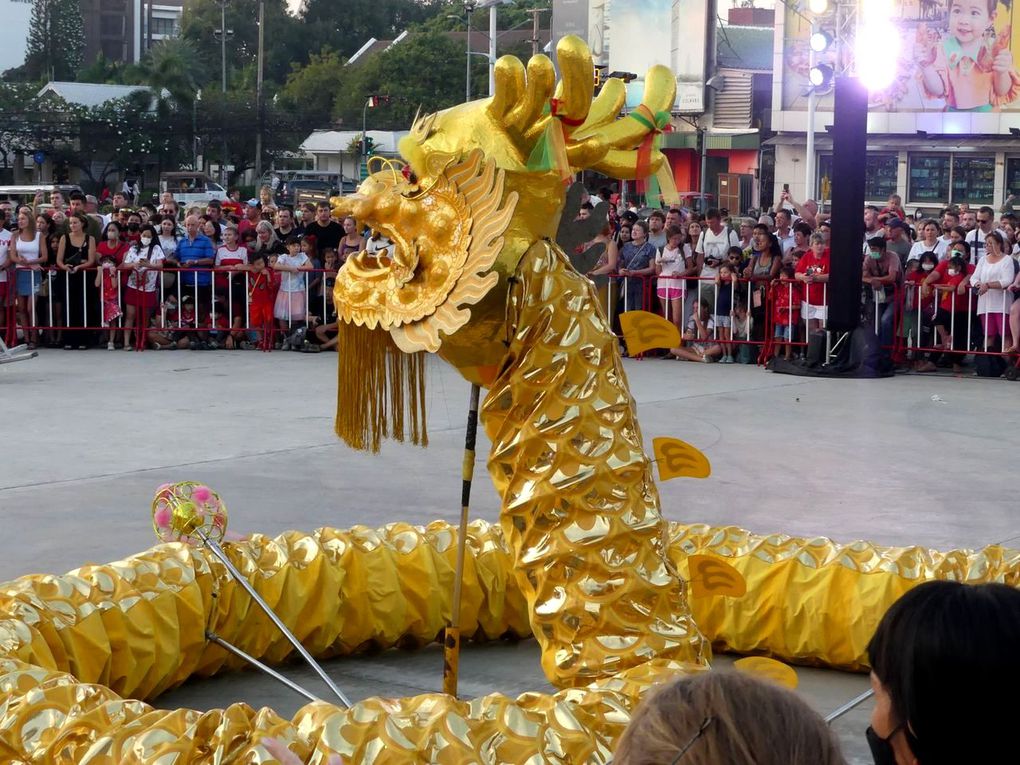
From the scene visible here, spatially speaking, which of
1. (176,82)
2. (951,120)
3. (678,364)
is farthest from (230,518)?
(176,82)

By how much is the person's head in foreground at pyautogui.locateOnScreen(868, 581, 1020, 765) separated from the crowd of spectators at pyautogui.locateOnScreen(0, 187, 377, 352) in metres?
12.1

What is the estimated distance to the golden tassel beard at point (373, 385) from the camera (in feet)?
11.7

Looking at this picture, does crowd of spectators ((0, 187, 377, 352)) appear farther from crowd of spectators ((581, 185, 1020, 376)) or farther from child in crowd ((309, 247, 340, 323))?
crowd of spectators ((581, 185, 1020, 376))

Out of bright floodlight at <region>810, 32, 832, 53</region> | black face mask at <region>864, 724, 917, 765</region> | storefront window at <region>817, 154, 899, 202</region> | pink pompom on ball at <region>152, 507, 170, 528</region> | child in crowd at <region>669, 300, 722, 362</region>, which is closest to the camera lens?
black face mask at <region>864, 724, 917, 765</region>

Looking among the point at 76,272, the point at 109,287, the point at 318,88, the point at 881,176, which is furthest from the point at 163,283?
the point at 318,88

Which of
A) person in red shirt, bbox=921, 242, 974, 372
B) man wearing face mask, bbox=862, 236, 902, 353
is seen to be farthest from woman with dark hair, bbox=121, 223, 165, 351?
person in red shirt, bbox=921, 242, 974, 372

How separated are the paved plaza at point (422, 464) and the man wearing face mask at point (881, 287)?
691 millimetres

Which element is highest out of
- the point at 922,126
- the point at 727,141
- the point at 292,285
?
the point at 727,141

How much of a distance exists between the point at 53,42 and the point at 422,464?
291ft

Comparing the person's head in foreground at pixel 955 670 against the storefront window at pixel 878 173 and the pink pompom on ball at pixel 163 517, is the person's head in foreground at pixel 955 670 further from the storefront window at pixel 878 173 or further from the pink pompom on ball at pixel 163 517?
the storefront window at pixel 878 173

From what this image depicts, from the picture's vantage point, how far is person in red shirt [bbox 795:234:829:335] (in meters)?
12.7

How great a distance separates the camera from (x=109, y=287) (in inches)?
543

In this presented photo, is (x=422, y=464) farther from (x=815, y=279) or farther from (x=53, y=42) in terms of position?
(x=53, y=42)

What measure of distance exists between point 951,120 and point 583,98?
1262 inches
